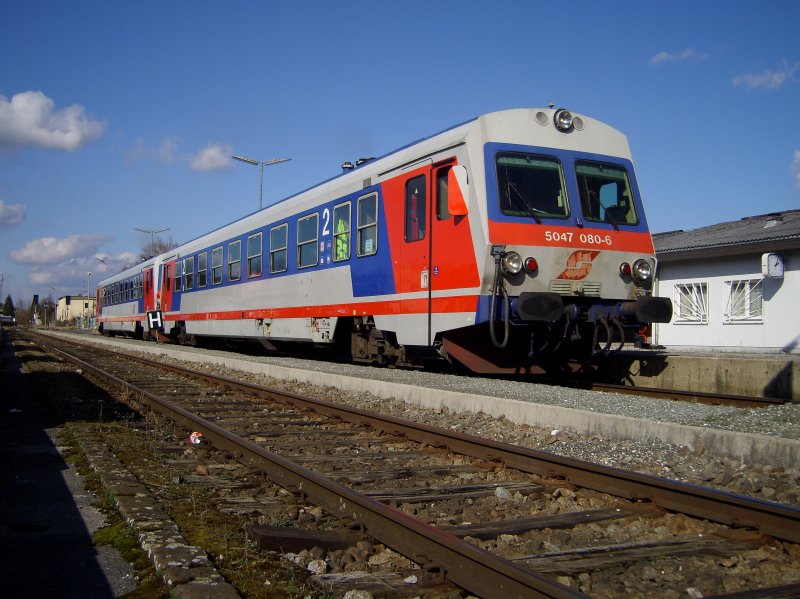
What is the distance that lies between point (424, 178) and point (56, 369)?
11.6 metres

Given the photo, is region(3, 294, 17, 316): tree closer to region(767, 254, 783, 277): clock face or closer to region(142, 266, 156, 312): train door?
region(142, 266, 156, 312): train door

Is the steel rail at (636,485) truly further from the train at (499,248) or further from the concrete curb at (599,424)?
the train at (499,248)

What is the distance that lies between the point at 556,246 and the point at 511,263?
78 cm

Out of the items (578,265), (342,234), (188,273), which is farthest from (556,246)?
(188,273)

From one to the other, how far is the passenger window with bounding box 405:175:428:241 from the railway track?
387 centimetres

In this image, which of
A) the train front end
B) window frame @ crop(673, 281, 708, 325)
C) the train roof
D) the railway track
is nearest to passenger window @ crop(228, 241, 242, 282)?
the train roof

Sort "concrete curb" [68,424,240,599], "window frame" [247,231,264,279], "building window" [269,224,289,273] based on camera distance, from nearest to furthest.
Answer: "concrete curb" [68,424,240,599]
"building window" [269,224,289,273]
"window frame" [247,231,264,279]

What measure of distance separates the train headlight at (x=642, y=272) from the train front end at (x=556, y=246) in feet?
0.06

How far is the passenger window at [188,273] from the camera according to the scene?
22781 mm

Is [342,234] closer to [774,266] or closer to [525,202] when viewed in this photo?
[525,202]

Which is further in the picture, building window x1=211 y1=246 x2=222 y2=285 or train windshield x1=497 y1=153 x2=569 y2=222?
building window x1=211 y1=246 x2=222 y2=285

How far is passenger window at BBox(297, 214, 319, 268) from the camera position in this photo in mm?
14008

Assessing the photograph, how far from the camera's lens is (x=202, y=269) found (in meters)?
21.6

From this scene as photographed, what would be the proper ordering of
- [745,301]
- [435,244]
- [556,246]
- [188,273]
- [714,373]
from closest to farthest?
[556,246]
[435,244]
[714,373]
[745,301]
[188,273]
